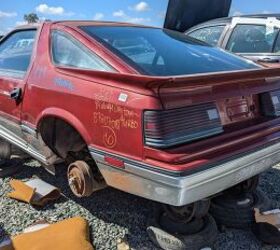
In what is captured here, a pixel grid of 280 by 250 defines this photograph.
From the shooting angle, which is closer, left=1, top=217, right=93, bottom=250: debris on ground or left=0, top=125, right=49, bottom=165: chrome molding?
left=1, top=217, right=93, bottom=250: debris on ground

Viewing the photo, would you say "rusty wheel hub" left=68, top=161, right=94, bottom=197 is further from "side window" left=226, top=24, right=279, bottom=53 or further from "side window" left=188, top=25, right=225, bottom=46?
"side window" left=188, top=25, right=225, bottom=46

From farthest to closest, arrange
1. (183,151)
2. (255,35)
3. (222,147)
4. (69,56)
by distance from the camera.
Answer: (255,35), (69,56), (222,147), (183,151)

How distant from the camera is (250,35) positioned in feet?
20.9

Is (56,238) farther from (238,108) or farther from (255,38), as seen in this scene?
(255,38)

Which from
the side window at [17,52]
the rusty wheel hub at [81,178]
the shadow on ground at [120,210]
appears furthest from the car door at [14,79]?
the rusty wheel hub at [81,178]

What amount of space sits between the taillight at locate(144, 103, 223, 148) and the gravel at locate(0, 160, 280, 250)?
95cm

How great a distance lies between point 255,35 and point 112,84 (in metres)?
4.11

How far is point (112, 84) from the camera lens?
9.15 ft

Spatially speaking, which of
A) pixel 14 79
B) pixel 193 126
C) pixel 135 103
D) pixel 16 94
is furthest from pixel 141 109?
pixel 14 79

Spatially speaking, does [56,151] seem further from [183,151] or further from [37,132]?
[183,151]

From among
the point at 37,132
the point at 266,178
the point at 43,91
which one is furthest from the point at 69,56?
the point at 266,178

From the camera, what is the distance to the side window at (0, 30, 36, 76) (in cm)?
388

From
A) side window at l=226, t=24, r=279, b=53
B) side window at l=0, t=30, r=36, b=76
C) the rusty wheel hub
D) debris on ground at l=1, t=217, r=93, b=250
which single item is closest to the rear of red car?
the rusty wheel hub

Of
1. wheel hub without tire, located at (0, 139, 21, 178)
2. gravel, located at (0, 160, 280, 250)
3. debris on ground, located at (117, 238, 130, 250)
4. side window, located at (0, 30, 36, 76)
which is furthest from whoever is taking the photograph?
wheel hub without tire, located at (0, 139, 21, 178)
